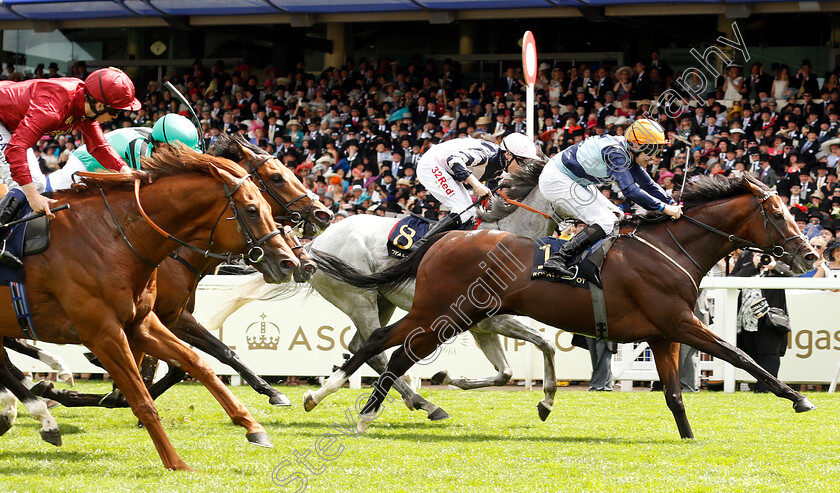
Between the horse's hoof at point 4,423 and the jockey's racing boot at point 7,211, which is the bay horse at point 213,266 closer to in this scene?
the horse's hoof at point 4,423

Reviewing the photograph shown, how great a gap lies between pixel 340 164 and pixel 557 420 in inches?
424

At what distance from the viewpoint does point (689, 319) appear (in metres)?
6.29

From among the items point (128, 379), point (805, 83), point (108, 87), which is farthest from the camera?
point (805, 83)

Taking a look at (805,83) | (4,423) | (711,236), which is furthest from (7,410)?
(805,83)

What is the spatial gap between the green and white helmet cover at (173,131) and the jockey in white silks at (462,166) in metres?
1.95

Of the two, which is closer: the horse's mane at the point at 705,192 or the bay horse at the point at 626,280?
the bay horse at the point at 626,280

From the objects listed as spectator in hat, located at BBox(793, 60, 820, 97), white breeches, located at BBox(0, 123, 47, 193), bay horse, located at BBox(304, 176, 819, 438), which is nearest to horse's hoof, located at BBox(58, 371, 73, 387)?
white breeches, located at BBox(0, 123, 47, 193)

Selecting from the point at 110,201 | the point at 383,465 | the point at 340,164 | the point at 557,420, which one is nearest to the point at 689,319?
the point at 557,420

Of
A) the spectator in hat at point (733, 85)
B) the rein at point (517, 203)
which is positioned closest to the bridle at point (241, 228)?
the rein at point (517, 203)

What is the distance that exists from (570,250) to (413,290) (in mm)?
1777

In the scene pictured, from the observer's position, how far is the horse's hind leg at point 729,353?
19.7 ft

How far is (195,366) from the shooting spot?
5.30 meters

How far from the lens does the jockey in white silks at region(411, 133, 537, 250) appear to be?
25.7 feet

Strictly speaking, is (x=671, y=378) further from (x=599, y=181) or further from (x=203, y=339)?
(x=203, y=339)
